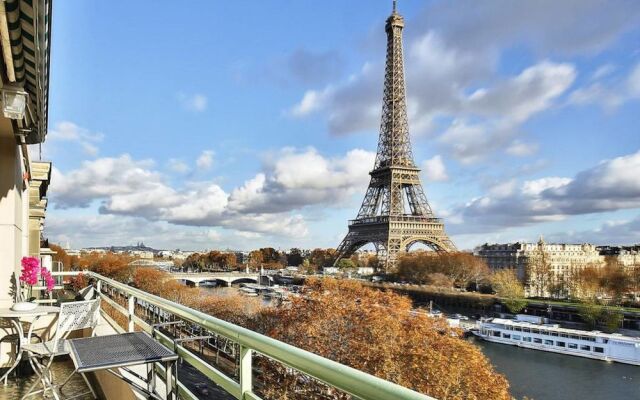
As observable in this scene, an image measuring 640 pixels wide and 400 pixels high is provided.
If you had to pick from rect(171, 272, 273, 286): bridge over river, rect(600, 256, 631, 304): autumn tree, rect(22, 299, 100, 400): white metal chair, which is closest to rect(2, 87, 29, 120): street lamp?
rect(22, 299, 100, 400): white metal chair

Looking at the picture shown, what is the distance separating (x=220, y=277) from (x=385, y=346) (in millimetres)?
62866

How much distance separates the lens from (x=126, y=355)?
2488mm

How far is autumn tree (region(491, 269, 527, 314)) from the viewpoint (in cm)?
4547

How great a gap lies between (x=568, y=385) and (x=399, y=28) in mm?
51857

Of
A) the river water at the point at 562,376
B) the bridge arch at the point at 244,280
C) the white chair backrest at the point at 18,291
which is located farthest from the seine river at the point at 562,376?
the bridge arch at the point at 244,280

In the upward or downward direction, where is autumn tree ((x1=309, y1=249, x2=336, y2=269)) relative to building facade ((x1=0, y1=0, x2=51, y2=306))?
downward

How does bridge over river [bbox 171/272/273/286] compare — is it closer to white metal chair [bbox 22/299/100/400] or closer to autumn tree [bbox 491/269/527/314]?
autumn tree [bbox 491/269/527/314]

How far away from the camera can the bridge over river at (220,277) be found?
69.9 meters

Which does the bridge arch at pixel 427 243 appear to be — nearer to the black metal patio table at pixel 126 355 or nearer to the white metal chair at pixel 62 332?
the white metal chair at pixel 62 332

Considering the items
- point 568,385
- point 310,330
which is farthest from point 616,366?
point 310,330

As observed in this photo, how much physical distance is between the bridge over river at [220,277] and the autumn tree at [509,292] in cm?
3908

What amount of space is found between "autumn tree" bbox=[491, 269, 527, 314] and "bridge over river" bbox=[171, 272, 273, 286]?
3908 cm

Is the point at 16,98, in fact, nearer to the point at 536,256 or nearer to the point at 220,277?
the point at 536,256

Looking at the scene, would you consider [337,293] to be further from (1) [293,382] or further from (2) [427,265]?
(2) [427,265]
